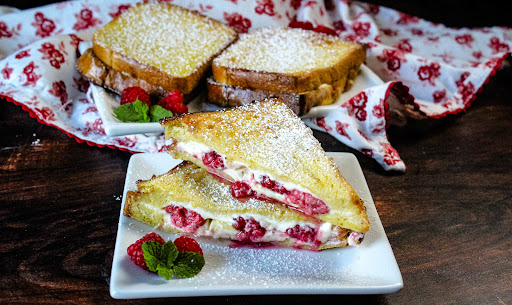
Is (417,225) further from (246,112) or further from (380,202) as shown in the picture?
(246,112)

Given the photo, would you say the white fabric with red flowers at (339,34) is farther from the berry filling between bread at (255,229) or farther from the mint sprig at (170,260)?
the mint sprig at (170,260)

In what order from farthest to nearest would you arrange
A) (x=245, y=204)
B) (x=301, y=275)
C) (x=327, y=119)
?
(x=327, y=119) < (x=245, y=204) < (x=301, y=275)

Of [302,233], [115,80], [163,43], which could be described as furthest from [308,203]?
[163,43]

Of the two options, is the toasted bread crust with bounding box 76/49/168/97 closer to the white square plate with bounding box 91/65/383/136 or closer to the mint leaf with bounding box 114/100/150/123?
the white square plate with bounding box 91/65/383/136

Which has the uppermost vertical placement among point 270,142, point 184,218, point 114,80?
point 270,142

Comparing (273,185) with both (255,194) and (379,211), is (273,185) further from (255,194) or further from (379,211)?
(379,211)

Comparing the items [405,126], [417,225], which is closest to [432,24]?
[405,126]
